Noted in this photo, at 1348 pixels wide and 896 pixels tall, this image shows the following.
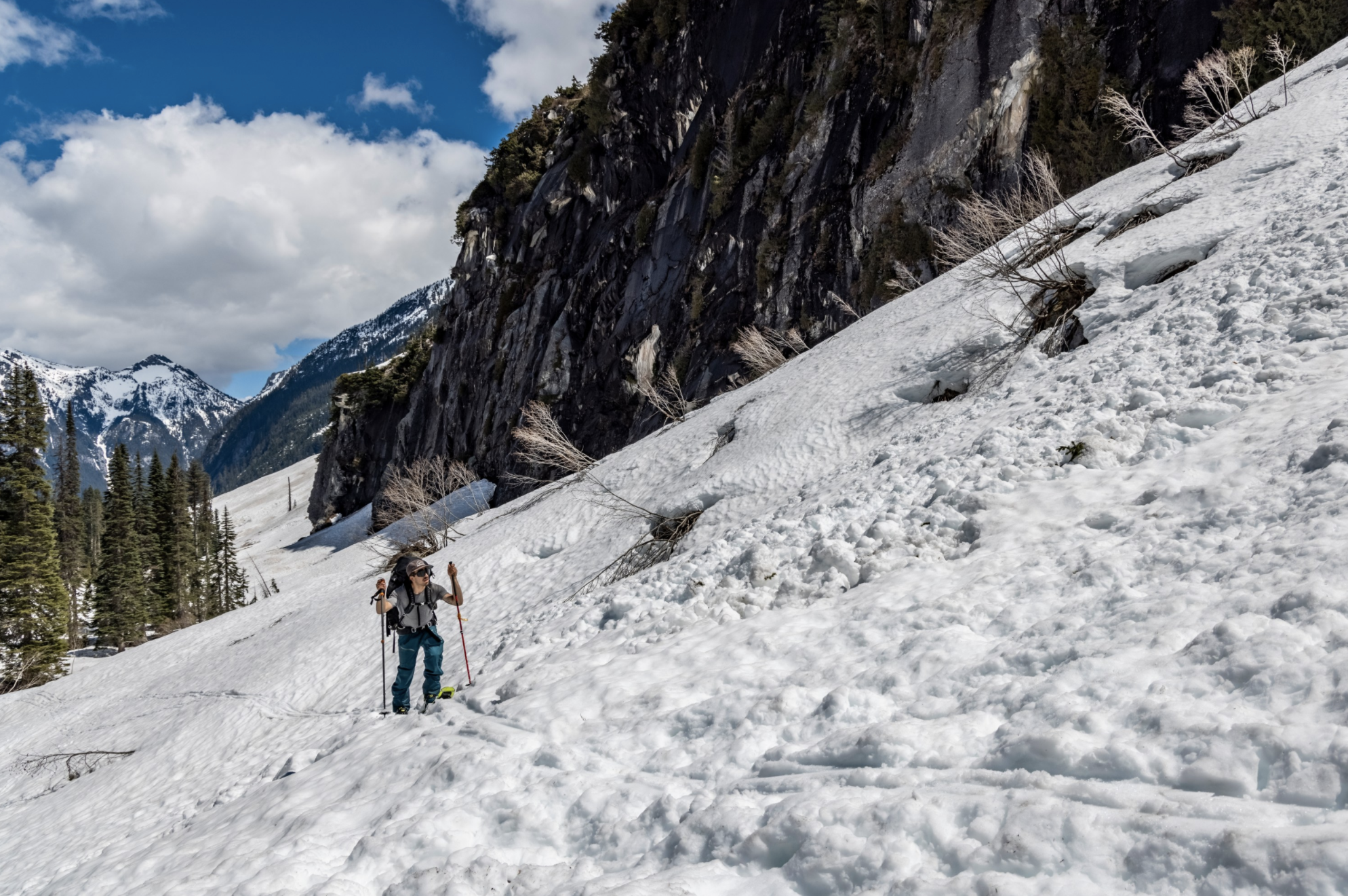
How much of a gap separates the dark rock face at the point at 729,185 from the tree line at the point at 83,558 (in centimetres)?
1803

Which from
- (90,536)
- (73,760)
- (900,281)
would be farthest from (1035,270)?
(90,536)

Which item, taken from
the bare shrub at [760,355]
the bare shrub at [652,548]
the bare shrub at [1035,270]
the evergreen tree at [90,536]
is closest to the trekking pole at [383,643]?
the bare shrub at [652,548]

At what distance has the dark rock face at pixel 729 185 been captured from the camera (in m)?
17.8

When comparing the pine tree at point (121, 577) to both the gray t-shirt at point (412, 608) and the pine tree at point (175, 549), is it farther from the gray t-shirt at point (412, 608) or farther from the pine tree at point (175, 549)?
the gray t-shirt at point (412, 608)

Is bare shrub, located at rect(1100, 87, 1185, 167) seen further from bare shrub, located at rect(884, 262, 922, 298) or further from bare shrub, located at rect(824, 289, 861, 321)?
bare shrub, located at rect(824, 289, 861, 321)

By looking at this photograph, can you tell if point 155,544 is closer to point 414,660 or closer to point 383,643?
point 383,643

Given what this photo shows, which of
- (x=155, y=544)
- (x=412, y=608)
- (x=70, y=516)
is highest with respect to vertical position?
(x=70, y=516)

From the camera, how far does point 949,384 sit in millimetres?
7820

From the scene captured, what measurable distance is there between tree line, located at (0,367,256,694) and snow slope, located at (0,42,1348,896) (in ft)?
87.3

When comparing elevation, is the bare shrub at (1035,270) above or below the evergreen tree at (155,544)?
below

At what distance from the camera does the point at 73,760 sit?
9.91 metres

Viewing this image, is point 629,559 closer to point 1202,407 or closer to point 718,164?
point 1202,407

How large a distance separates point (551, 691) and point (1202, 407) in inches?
196

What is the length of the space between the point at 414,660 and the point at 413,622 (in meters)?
0.39
